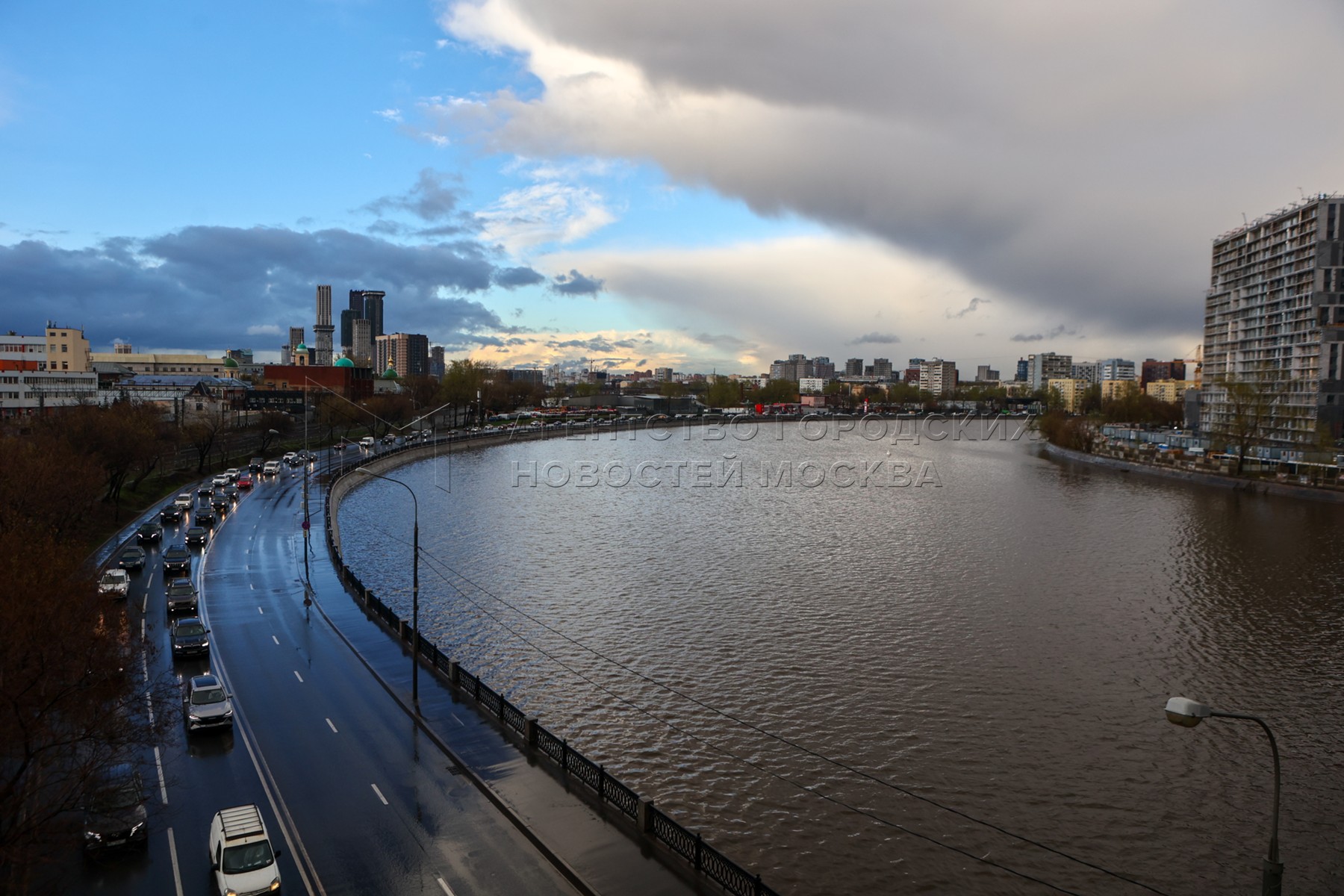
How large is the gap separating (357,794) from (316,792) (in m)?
0.79

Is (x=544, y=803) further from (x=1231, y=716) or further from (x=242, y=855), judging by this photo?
(x=1231, y=716)

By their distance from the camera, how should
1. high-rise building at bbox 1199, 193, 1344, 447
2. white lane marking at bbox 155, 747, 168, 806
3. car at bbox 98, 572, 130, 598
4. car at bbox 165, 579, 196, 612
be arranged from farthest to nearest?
high-rise building at bbox 1199, 193, 1344, 447
car at bbox 98, 572, 130, 598
car at bbox 165, 579, 196, 612
white lane marking at bbox 155, 747, 168, 806

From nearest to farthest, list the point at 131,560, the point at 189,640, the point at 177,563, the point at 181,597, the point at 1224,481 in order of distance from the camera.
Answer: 1. the point at 189,640
2. the point at 181,597
3. the point at 177,563
4. the point at 131,560
5. the point at 1224,481

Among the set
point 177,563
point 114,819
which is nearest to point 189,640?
point 114,819

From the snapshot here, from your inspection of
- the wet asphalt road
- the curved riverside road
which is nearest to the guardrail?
the curved riverside road

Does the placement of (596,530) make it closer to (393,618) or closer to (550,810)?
(393,618)

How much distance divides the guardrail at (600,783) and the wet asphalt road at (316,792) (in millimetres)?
1708

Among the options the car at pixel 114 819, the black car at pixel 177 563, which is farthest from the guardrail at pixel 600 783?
the black car at pixel 177 563

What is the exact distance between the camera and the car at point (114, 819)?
12562 mm

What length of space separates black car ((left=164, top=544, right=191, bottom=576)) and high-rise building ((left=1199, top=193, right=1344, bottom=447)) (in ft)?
287

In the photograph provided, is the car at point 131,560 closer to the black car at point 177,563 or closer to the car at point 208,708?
the black car at point 177,563

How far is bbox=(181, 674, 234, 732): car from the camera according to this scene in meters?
17.4

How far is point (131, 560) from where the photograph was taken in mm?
33344

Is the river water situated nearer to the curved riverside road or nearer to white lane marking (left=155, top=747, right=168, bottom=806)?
the curved riverside road
